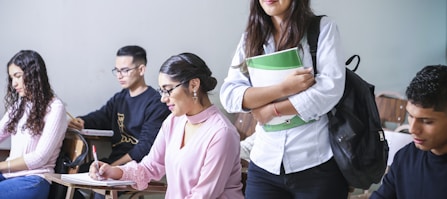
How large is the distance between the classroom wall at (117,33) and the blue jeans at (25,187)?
2.57 ft

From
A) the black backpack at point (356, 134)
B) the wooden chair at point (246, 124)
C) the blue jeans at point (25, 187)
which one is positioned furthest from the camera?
the wooden chair at point (246, 124)

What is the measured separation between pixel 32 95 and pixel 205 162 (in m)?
1.43

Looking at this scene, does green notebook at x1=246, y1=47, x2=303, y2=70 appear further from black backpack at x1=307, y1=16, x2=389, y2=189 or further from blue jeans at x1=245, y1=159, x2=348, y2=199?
blue jeans at x1=245, y1=159, x2=348, y2=199

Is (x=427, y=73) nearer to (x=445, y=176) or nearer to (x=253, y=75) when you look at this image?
(x=445, y=176)

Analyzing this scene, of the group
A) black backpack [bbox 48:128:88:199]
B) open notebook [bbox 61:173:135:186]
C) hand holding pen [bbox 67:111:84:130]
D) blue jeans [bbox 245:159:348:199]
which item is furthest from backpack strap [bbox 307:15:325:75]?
hand holding pen [bbox 67:111:84:130]

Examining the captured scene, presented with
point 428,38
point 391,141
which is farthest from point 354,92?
point 428,38

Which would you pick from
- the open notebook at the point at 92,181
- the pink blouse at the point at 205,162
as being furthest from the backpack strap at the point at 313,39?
the open notebook at the point at 92,181

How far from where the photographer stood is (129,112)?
3701mm

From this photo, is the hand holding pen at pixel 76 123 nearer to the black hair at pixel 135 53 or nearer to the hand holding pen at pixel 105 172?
the black hair at pixel 135 53

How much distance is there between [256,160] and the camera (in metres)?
1.75

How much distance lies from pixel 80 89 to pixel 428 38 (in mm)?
2905

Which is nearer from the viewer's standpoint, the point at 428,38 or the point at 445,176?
the point at 445,176

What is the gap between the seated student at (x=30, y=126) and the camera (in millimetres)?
3145

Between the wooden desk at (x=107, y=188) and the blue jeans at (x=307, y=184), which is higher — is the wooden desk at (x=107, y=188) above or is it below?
below
